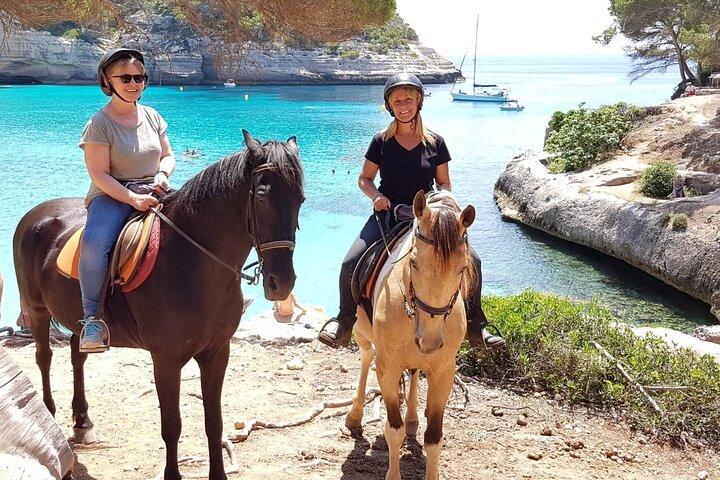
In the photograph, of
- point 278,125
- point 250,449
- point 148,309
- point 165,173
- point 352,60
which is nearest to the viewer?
point 148,309

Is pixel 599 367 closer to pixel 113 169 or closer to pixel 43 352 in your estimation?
pixel 113 169

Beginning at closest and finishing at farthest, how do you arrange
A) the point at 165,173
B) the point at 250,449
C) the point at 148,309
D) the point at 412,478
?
1. the point at 148,309
2. the point at 165,173
3. the point at 412,478
4. the point at 250,449

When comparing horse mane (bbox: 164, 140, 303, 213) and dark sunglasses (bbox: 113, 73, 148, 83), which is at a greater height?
dark sunglasses (bbox: 113, 73, 148, 83)

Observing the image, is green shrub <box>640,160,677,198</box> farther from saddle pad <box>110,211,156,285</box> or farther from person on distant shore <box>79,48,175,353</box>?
saddle pad <box>110,211,156,285</box>

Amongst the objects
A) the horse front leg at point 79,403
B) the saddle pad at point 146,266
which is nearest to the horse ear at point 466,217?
the saddle pad at point 146,266

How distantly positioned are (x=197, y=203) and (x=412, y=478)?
221 centimetres

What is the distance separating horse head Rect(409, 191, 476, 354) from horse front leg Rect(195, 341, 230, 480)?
119cm

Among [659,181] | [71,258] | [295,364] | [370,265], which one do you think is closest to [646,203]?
[659,181]

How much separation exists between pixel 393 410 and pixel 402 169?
5.05 feet

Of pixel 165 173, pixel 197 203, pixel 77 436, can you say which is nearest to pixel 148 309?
pixel 197 203

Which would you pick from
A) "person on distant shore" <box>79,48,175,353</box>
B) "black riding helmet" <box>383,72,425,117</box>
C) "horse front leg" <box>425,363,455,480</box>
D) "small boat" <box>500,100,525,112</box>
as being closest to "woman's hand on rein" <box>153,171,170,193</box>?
"person on distant shore" <box>79,48,175,353</box>

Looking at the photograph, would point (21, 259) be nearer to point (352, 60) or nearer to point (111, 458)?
point (111, 458)

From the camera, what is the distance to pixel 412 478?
4062 mm

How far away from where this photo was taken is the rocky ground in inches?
164
